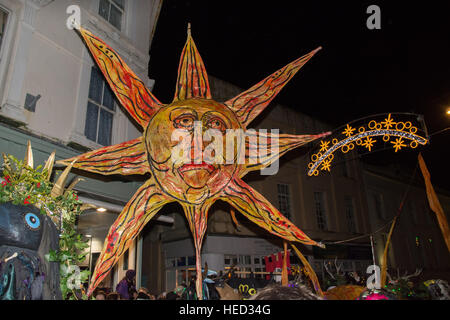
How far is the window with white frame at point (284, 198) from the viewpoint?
1745 cm

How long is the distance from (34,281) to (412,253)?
84.3ft

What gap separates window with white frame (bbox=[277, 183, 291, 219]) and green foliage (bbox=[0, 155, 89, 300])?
13.7 m

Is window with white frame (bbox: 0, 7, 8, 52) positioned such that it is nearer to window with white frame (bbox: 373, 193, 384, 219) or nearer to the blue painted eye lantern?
the blue painted eye lantern

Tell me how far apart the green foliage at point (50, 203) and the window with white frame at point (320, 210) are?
16.4 metres

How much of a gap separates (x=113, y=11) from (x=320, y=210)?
15.4 m

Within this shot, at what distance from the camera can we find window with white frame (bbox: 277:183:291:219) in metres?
17.5

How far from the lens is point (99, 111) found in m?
8.55

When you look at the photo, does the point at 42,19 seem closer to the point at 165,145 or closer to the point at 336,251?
the point at 165,145

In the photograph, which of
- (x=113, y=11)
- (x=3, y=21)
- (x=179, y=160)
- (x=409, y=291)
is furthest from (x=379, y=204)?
(x=3, y=21)

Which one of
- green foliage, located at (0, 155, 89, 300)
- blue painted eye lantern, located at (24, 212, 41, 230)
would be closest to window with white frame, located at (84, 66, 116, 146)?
green foliage, located at (0, 155, 89, 300)

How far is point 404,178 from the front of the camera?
25641 mm

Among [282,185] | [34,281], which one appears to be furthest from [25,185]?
[282,185]

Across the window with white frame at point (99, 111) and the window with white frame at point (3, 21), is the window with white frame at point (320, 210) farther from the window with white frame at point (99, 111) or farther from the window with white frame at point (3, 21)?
the window with white frame at point (3, 21)
